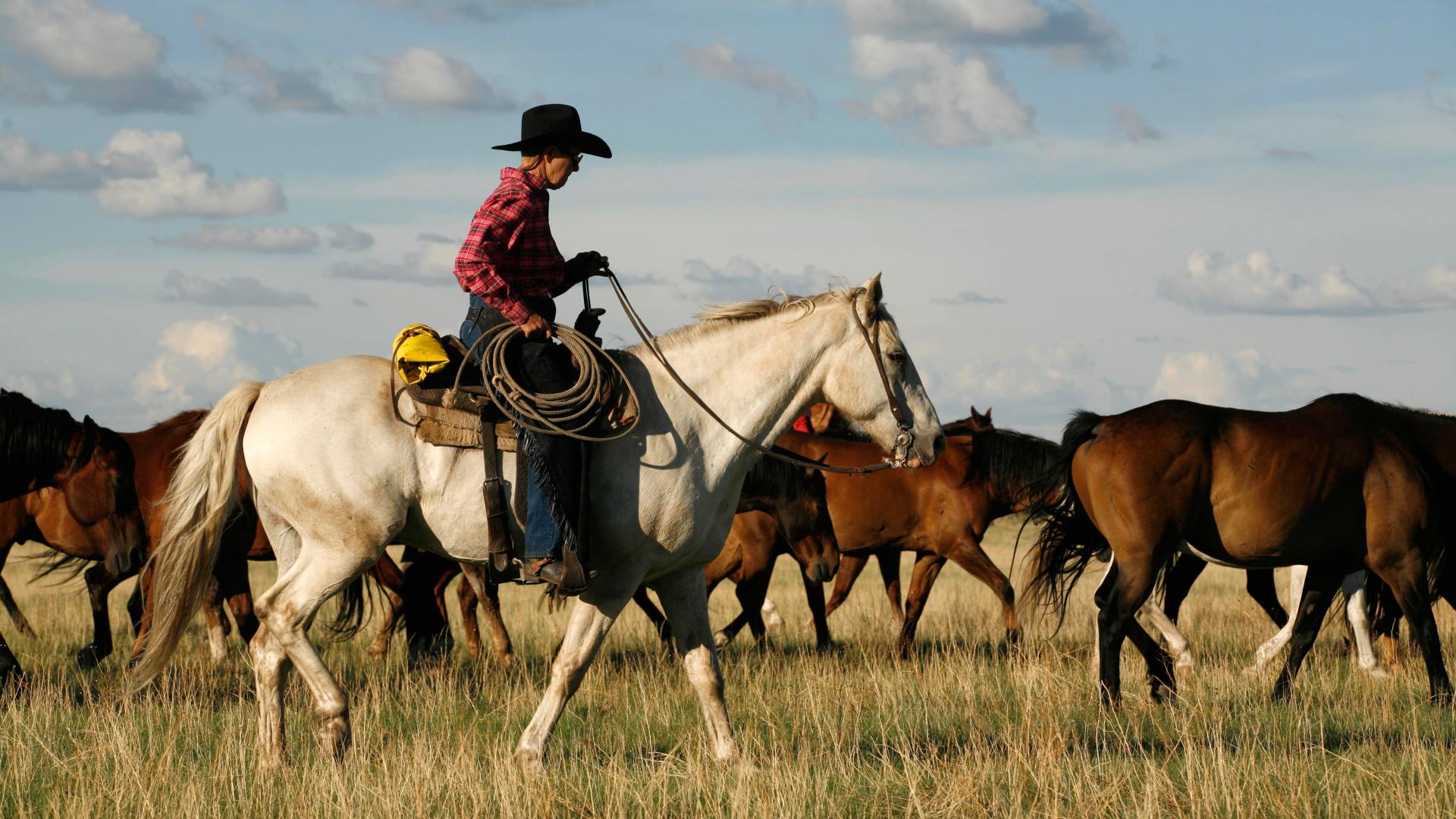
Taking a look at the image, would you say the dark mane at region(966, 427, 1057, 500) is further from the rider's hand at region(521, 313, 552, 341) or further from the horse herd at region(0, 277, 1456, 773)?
the rider's hand at region(521, 313, 552, 341)

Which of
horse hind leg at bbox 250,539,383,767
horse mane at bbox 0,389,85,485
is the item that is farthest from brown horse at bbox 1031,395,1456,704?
horse mane at bbox 0,389,85,485

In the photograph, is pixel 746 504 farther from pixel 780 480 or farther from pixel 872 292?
pixel 872 292

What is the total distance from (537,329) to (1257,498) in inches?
179

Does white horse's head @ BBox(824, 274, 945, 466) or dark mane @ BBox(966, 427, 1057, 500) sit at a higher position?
white horse's head @ BBox(824, 274, 945, 466)

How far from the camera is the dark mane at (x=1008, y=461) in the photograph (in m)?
11.9

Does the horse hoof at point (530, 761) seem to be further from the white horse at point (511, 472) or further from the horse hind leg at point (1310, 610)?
the horse hind leg at point (1310, 610)

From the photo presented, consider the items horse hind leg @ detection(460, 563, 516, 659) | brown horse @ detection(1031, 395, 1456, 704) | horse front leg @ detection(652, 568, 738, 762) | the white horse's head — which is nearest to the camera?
the white horse's head

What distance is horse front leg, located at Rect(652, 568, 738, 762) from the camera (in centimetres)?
580

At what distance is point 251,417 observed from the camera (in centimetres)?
568

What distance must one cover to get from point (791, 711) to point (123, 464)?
5.00 metres

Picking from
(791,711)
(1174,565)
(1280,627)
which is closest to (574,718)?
(791,711)

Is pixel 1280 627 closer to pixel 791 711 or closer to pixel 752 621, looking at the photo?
pixel 752 621

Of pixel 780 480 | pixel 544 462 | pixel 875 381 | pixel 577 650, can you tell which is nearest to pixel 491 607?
pixel 780 480

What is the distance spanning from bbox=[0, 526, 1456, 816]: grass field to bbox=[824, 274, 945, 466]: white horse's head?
52.7 inches
